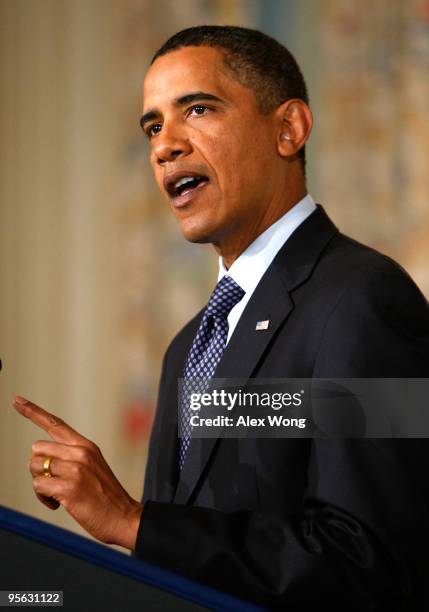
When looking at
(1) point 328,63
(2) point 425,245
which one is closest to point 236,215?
(2) point 425,245

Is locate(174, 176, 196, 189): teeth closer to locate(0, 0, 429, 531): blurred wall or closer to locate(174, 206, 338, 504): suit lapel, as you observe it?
locate(174, 206, 338, 504): suit lapel

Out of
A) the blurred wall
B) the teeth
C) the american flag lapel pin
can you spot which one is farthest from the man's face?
the blurred wall

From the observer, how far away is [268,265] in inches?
58.3

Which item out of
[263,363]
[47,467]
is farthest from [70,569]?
[263,363]

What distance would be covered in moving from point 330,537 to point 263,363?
1.04 ft

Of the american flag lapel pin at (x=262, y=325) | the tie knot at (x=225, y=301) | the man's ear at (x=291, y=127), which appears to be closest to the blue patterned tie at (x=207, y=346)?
the tie knot at (x=225, y=301)

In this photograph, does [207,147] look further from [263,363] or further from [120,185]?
[120,185]

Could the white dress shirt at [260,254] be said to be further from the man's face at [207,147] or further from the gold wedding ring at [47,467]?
the gold wedding ring at [47,467]

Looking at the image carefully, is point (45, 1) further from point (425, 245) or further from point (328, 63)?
point (425, 245)

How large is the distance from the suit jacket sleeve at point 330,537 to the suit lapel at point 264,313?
19 centimetres

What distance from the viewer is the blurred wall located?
3.48 m

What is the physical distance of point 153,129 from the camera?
155 centimetres

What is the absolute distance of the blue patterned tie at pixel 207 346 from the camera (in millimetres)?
1453

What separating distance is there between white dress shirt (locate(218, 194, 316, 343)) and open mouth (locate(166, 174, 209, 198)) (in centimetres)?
13
